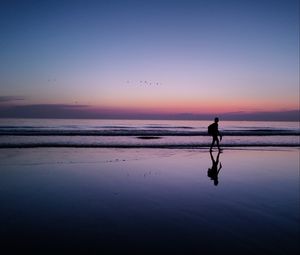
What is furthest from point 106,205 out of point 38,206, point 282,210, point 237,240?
point 282,210

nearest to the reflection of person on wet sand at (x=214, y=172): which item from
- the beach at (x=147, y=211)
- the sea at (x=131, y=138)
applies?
the beach at (x=147, y=211)

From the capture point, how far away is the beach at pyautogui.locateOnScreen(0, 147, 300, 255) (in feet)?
15.3

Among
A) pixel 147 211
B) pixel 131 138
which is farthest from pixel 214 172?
pixel 131 138

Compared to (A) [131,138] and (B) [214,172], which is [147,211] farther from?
(A) [131,138]

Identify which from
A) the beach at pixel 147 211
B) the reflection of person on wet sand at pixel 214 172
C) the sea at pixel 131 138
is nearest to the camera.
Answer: the beach at pixel 147 211

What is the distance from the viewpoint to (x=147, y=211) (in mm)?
6395

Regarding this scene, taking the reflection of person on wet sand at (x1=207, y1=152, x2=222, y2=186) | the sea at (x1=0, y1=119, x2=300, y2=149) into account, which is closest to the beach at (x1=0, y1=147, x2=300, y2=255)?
the reflection of person on wet sand at (x1=207, y1=152, x2=222, y2=186)

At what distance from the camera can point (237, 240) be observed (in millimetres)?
4828

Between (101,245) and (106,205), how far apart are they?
2.24 m

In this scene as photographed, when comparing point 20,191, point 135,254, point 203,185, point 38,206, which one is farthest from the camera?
point 203,185

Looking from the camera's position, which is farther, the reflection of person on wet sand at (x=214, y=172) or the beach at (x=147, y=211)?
the reflection of person on wet sand at (x=214, y=172)

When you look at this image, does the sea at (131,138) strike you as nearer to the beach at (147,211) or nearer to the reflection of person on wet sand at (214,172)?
the reflection of person on wet sand at (214,172)

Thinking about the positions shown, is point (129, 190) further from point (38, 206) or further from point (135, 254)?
point (135, 254)

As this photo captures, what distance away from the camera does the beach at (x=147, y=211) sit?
465cm
